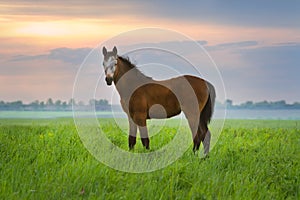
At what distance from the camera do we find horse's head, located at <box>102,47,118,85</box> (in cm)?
934

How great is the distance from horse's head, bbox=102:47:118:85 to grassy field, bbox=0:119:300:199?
5.18ft

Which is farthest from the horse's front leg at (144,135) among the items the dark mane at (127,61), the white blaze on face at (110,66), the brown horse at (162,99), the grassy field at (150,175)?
the white blaze on face at (110,66)

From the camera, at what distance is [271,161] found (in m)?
9.45

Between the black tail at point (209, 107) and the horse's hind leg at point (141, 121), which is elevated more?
the black tail at point (209, 107)

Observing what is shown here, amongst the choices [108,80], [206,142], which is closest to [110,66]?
[108,80]

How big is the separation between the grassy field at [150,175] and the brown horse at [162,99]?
63cm

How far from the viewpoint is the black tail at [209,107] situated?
10875 mm

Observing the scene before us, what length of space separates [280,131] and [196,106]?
5.20 meters

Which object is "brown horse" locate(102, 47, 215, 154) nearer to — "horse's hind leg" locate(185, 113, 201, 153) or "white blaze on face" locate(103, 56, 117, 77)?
"horse's hind leg" locate(185, 113, 201, 153)

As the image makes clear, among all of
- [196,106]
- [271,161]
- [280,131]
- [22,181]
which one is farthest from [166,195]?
[280,131]

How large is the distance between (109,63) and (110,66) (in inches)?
2.4

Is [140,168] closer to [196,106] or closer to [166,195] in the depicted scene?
[166,195]

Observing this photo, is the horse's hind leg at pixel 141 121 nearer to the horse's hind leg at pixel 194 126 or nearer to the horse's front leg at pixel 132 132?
the horse's front leg at pixel 132 132

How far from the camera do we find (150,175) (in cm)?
776
